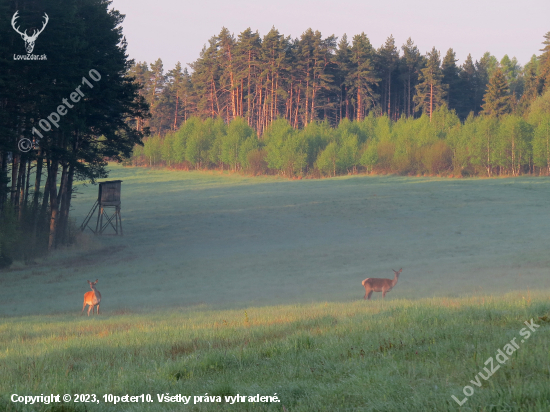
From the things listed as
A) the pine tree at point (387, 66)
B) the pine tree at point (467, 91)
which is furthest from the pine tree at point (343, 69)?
the pine tree at point (467, 91)

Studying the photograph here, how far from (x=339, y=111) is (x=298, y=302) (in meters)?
87.9

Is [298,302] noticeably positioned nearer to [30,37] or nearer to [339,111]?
[30,37]

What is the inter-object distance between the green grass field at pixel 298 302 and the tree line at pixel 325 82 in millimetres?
39256

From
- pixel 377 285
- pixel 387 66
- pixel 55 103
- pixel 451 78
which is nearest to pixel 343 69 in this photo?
pixel 387 66

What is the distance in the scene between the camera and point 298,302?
55.3 feet

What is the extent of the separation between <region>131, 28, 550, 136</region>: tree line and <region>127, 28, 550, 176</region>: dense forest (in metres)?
0.25

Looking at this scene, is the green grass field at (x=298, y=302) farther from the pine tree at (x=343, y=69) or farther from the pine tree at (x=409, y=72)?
the pine tree at (x=409, y=72)

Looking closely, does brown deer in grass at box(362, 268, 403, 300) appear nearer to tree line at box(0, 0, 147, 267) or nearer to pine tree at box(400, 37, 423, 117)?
tree line at box(0, 0, 147, 267)

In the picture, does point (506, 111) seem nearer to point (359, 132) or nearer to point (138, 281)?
point (359, 132)

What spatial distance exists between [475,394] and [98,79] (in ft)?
86.1

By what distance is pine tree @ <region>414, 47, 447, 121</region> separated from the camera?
9038 cm

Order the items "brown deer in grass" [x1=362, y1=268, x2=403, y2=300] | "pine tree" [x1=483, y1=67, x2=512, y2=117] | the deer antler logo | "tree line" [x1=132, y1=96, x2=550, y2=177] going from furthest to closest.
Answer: "pine tree" [x1=483, y1=67, x2=512, y2=117]
"tree line" [x1=132, y1=96, x2=550, y2=177]
the deer antler logo
"brown deer in grass" [x1=362, y1=268, x2=403, y2=300]

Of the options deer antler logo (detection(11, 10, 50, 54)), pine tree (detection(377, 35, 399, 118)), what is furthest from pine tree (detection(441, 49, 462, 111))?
deer antler logo (detection(11, 10, 50, 54))

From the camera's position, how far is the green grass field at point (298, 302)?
16.9 feet
